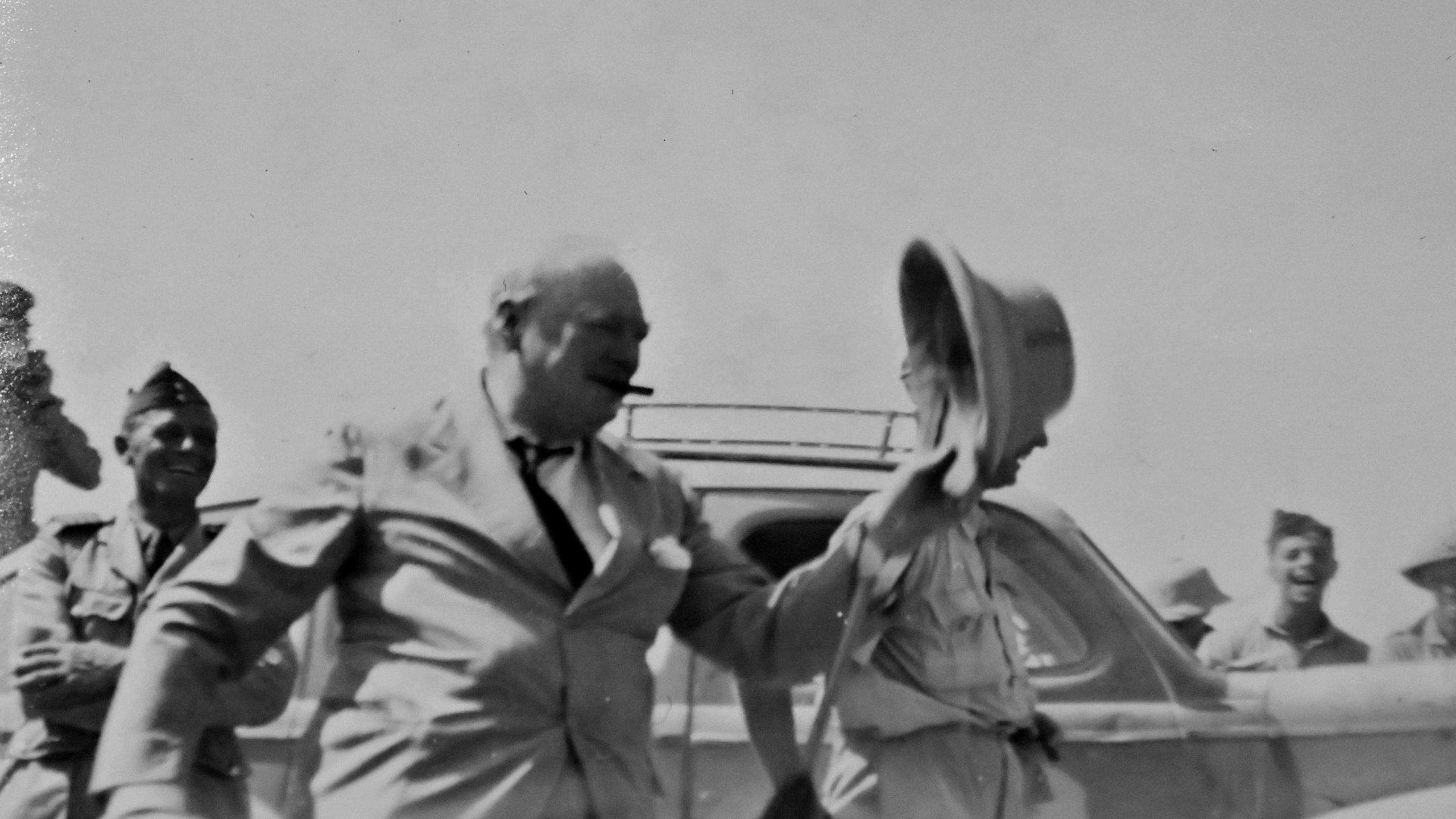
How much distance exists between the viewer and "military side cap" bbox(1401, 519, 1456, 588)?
154 inches

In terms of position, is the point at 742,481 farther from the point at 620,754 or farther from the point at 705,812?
the point at 620,754

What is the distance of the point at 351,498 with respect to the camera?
2.07 meters

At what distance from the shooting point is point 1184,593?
160 inches

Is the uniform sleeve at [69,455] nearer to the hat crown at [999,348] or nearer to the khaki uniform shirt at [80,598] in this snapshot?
the khaki uniform shirt at [80,598]

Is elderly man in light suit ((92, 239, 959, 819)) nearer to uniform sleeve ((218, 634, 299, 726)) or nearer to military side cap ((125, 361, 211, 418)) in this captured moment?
uniform sleeve ((218, 634, 299, 726))

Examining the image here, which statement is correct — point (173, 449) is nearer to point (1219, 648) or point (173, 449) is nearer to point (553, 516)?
point (553, 516)

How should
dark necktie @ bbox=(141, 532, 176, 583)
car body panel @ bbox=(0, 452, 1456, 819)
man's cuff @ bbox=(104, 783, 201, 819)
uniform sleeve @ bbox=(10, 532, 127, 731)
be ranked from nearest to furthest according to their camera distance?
man's cuff @ bbox=(104, 783, 201, 819)
uniform sleeve @ bbox=(10, 532, 127, 731)
dark necktie @ bbox=(141, 532, 176, 583)
car body panel @ bbox=(0, 452, 1456, 819)

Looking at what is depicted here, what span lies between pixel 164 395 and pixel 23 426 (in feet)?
0.97

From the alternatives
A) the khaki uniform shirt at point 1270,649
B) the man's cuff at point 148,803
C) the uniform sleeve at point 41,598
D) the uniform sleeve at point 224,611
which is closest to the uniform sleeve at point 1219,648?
the khaki uniform shirt at point 1270,649

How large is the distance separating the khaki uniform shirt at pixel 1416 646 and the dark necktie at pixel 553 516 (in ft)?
7.51

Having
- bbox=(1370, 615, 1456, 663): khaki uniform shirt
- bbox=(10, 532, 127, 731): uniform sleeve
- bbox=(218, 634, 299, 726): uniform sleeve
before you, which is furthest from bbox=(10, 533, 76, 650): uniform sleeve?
bbox=(1370, 615, 1456, 663): khaki uniform shirt

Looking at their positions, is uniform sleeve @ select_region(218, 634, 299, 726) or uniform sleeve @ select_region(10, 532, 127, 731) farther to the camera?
uniform sleeve @ select_region(10, 532, 127, 731)

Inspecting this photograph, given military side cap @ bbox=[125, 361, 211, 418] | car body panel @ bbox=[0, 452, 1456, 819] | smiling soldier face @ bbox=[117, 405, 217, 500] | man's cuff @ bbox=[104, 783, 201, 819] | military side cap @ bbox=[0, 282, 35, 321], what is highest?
military side cap @ bbox=[0, 282, 35, 321]

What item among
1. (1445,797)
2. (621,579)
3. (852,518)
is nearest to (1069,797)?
(1445,797)
